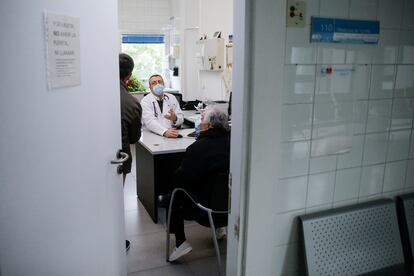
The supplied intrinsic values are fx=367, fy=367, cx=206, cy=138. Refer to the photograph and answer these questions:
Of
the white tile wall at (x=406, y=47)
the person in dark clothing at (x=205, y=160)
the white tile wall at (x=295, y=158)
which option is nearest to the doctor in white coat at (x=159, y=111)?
the person in dark clothing at (x=205, y=160)

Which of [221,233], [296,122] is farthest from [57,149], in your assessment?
[221,233]

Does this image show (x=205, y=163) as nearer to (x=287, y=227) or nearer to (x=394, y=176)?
(x=287, y=227)

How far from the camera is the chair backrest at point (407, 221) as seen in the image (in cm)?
179

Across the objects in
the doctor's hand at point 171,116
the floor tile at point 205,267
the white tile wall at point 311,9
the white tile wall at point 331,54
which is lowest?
the floor tile at point 205,267

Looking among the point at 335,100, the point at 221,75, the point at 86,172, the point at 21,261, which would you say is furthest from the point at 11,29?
the point at 221,75

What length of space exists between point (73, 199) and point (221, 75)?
448cm

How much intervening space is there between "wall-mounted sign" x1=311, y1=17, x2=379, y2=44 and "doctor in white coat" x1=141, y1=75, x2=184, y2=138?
8.23 feet

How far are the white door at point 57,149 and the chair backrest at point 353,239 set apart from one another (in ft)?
3.24

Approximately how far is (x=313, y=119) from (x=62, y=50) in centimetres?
105

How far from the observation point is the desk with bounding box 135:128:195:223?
11.4ft

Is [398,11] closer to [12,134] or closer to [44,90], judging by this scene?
[44,90]

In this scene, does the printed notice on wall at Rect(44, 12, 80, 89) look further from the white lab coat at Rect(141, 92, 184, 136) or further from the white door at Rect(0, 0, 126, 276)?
the white lab coat at Rect(141, 92, 184, 136)

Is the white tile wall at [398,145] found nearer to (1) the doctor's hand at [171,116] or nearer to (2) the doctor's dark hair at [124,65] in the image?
(2) the doctor's dark hair at [124,65]

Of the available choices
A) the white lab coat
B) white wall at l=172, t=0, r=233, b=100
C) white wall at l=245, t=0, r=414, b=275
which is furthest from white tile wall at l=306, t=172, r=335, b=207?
white wall at l=172, t=0, r=233, b=100
